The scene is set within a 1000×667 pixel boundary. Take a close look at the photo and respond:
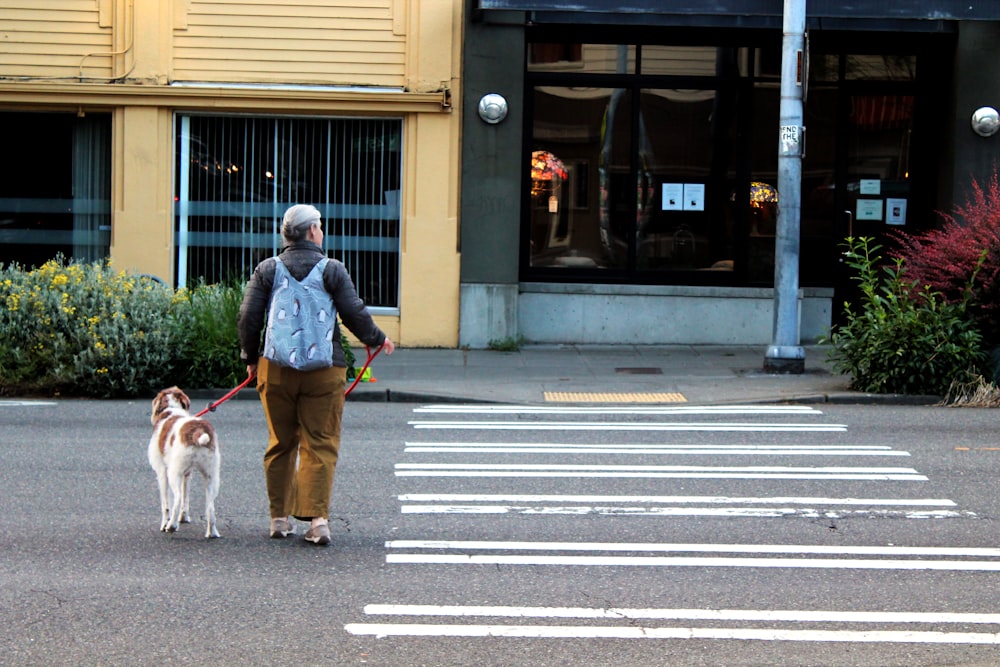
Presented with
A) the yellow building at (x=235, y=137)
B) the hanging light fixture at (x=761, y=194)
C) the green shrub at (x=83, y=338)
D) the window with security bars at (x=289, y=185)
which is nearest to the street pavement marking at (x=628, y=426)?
the green shrub at (x=83, y=338)

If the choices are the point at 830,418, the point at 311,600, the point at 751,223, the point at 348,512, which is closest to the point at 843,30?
the point at 751,223

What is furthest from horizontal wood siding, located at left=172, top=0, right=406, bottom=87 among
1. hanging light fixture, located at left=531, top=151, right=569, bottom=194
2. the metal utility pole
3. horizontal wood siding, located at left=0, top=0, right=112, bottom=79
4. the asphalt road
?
the asphalt road

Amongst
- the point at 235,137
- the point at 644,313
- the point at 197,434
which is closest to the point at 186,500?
the point at 197,434

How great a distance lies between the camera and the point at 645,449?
1024 centimetres

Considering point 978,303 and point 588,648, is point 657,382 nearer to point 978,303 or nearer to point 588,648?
point 978,303

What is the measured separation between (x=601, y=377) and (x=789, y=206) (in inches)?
110

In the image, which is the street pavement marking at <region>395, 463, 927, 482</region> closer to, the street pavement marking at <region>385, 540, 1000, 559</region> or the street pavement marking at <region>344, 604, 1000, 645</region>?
the street pavement marking at <region>385, 540, 1000, 559</region>

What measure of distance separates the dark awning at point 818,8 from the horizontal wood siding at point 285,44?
183 cm

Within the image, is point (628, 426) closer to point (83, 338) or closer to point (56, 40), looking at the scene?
point (83, 338)

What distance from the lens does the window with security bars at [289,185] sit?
1706 centimetres

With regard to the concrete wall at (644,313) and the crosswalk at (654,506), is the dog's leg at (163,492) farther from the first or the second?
the concrete wall at (644,313)

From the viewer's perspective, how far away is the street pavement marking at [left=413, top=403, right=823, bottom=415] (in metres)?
12.4

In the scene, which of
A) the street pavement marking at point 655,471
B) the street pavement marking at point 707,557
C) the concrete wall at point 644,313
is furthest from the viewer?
the concrete wall at point 644,313

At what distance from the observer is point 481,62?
1664 cm
